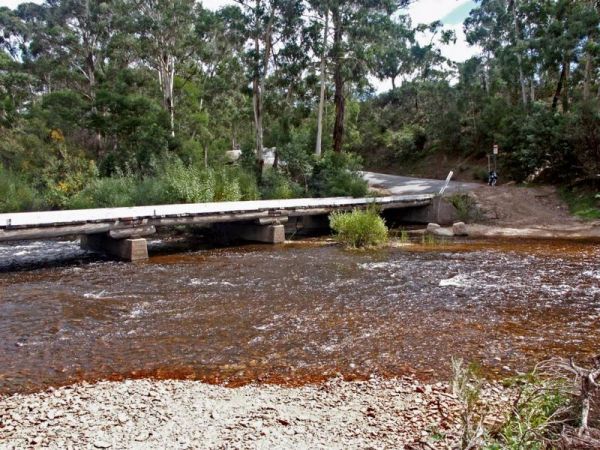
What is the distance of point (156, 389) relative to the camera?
4320 mm

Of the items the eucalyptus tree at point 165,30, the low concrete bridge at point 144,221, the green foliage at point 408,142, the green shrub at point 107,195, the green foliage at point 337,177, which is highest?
the eucalyptus tree at point 165,30

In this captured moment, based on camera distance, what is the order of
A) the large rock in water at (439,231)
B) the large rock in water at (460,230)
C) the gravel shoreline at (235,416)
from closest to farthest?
the gravel shoreline at (235,416)
the large rock in water at (460,230)
the large rock in water at (439,231)

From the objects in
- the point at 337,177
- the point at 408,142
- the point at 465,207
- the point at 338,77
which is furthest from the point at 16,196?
the point at 408,142

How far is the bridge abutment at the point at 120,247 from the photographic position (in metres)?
11.1

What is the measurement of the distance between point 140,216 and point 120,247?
953 mm

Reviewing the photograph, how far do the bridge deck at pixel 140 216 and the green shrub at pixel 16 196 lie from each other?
6306 mm

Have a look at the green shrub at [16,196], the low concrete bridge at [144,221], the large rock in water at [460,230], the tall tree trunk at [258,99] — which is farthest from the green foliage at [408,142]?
the green shrub at [16,196]

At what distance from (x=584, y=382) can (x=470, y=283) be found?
565 cm

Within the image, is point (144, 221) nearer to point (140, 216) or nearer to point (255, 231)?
point (140, 216)

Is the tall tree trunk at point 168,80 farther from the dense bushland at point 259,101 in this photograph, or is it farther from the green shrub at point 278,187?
the green shrub at point 278,187

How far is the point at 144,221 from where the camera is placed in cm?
1128

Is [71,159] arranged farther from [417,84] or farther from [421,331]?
[417,84]

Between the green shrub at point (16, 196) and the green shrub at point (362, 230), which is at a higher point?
the green shrub at point (16, 196)

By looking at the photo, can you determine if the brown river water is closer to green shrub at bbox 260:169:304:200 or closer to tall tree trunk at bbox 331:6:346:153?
green shrub at bbox 260:169:304:200
